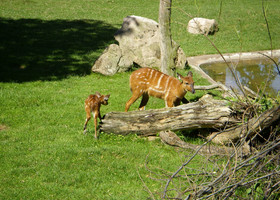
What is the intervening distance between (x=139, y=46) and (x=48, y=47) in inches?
176

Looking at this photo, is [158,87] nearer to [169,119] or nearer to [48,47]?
[169,119]

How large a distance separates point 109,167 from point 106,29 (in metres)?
14.7

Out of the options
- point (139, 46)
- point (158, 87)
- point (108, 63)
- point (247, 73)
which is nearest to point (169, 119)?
point (158, 87)

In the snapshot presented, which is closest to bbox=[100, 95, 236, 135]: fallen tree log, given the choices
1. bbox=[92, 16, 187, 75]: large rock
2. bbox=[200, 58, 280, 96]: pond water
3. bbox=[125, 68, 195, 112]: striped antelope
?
bbox=[125, 68, 195, 112]: striped antelope

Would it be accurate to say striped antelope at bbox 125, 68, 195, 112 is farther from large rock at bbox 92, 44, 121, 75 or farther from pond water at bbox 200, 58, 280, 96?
pond water at bbox 200, 58, 280, 96

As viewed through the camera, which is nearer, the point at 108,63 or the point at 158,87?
the point at 158,87

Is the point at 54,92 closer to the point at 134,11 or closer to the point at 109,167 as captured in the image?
the point at 109,167

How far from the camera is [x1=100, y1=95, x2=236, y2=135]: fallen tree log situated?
829cm

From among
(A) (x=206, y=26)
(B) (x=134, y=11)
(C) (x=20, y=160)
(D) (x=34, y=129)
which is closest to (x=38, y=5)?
(B) (x=134, y=11)

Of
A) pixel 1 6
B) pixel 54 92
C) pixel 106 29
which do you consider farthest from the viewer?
pixel 1 6

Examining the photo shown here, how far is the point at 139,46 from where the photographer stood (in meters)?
15.7

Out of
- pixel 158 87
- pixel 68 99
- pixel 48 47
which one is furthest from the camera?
pixel 48 47

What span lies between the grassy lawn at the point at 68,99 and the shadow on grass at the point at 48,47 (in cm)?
4

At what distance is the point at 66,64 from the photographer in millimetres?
15172
